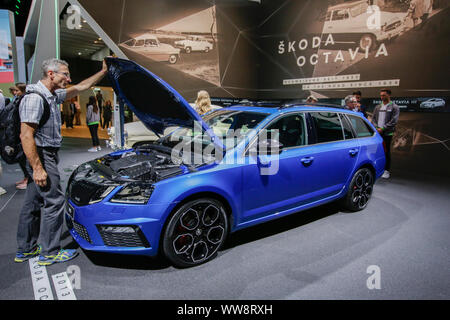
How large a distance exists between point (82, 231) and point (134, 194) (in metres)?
0.57

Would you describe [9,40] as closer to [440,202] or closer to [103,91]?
[103,91]

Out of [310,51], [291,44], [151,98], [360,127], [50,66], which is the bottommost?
[360,127]

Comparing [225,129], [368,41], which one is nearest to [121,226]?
[225,129]

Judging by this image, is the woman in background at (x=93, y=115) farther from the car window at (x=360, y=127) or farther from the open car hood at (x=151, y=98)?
the car window at (x=360, y=127)

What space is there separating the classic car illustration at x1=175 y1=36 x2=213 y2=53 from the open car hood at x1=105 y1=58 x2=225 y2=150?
554cm

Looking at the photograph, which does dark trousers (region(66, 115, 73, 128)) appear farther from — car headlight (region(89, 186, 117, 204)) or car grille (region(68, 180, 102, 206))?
car headlight (region(89, 186, 117, 204))

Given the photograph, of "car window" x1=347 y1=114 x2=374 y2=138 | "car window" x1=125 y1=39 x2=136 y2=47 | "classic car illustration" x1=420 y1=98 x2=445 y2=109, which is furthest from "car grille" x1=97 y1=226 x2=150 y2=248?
"car window" x1=125 y1=39 x2=136 y2=47

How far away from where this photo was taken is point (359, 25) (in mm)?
6836

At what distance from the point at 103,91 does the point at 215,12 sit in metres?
9.67

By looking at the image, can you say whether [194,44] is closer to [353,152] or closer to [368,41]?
[368,41]
